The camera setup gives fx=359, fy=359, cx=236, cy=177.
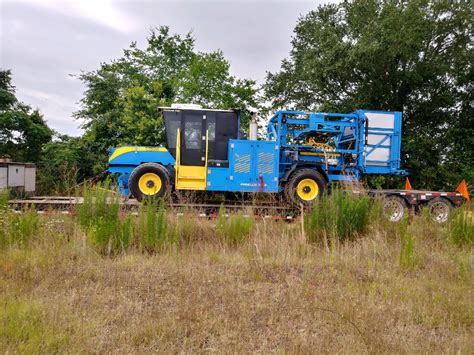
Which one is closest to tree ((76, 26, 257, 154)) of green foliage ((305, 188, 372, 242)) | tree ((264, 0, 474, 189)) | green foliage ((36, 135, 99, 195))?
green foliage ((36, 135, 99, 195))

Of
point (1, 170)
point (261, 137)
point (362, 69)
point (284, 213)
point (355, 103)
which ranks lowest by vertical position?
point (284, 213)

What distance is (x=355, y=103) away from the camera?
18.0 m

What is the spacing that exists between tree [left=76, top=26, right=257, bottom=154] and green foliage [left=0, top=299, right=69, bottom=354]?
547 inches

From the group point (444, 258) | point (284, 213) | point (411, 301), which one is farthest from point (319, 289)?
point (284, 213)

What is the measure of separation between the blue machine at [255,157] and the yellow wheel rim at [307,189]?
0.09 feet

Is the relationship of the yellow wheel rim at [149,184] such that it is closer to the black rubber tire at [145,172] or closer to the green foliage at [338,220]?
the black rubber tire at [145,172]

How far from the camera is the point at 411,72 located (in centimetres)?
1708

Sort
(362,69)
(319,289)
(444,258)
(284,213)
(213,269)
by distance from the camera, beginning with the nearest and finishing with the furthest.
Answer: (319,289) < (213,269) < (444,258) < (284,213) < (362,69)

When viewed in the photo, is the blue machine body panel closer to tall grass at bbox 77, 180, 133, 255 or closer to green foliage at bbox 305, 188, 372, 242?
green foliage at bbox 305, 188, 372, 242

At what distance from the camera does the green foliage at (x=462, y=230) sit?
5699mm

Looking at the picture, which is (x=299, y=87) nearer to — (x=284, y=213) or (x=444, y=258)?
(x=284, y=213)

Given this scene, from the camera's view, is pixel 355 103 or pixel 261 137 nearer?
pixel 261 137

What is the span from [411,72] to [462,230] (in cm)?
1358

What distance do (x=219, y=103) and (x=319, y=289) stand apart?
17.5 metres
